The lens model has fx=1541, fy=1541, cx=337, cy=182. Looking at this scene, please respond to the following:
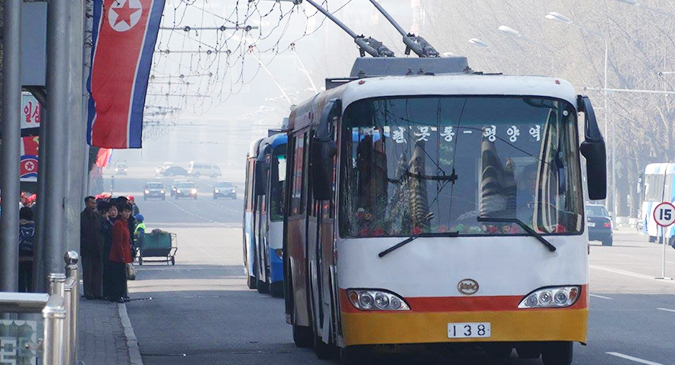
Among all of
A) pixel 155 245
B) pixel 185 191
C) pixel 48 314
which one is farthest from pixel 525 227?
pixel 185 191

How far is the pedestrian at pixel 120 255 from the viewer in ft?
78.0

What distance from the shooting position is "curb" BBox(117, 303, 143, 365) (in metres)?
14.4

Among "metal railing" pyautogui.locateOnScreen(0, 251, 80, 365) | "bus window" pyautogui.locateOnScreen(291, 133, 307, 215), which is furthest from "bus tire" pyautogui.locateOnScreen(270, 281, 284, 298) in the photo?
"metal railing" pyautogui.locateOnScreen(0, 251, 80, 365)

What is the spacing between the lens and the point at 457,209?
12.3 meters

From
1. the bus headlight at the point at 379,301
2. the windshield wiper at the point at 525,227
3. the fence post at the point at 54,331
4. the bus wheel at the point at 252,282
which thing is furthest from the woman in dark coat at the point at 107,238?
the fence post at the point at 54,331

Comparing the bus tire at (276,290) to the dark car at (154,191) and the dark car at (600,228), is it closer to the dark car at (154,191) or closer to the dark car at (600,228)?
the dark car at (600,228)

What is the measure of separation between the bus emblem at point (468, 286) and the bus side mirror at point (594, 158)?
116 centimetres

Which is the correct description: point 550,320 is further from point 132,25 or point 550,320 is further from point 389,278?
point 132,25

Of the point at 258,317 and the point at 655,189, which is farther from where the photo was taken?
the point at 655,189

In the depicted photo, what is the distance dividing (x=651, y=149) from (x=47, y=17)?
60785mm

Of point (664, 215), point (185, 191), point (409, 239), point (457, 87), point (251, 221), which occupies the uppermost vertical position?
point (457, 87)

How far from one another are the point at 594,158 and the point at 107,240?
569 inches

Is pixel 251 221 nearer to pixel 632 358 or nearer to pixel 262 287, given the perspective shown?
pixel 262 287

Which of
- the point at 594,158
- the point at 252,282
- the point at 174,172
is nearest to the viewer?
the point at 594,158
